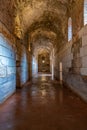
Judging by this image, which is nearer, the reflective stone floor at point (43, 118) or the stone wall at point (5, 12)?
the reflective stone floor at point (43, 118)

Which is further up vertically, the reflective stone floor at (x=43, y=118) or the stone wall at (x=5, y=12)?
the stone wall at (x=5, y=12)

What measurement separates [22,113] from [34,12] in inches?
346

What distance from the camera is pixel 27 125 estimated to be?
3.83m

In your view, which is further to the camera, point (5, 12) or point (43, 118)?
point (5, 12)

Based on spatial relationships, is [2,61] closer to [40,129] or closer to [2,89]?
[2,89]

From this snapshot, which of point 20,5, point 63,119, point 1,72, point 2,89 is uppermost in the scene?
point 20,5

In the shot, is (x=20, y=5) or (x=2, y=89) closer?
(x=2, y=89)

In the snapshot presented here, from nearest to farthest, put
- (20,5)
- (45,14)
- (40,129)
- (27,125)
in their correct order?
(40,129), (27,125), (20,5), (45,14)

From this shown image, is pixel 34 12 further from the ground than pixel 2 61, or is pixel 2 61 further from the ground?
pixel 34 12

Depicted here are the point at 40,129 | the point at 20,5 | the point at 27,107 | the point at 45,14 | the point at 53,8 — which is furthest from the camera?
the point at 45,14

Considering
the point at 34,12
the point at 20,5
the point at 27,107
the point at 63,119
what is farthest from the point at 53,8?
the point at 63,119

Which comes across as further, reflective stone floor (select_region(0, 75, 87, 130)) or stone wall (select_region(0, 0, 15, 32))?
stone wall (select_region(0, 0, 15, 32))

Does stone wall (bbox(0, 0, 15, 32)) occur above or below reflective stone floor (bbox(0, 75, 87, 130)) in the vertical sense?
above

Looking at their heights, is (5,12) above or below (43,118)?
above
